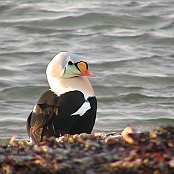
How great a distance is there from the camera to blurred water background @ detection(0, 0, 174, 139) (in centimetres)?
1018

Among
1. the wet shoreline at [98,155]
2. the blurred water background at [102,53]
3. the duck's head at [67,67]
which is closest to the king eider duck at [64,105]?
the duck's head at [67,67]

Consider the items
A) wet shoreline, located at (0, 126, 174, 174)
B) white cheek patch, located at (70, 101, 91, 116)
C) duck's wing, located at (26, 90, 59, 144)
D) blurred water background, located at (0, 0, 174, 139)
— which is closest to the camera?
wet shoreline, located at (0, 126, 174, 174)

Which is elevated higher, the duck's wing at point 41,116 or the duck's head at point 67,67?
the duck's head at point 67,67

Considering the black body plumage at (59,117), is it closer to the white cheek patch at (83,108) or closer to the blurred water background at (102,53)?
the white cheek patch at (83,108)

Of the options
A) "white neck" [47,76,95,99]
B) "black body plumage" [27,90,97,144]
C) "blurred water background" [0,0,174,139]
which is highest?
"white neck" [47,76,95,99]

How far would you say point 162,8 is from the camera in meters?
16.7

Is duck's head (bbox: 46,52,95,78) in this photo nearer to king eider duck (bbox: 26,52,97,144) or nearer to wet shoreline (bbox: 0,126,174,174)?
king eider duck (bbox: 26,52,97,144)

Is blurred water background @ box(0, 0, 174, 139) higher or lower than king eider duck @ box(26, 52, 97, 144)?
lower

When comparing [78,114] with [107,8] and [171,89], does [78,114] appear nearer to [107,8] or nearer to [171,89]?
[171,89]

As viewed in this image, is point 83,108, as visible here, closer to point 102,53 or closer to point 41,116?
point 41,116

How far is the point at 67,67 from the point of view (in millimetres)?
7086

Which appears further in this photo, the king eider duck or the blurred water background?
the blurred water background

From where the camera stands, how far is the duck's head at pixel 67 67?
712cm

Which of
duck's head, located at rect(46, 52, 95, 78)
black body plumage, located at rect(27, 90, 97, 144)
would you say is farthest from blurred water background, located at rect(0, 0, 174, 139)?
black body plumage, located at rect(27, 90, 97, 144)
